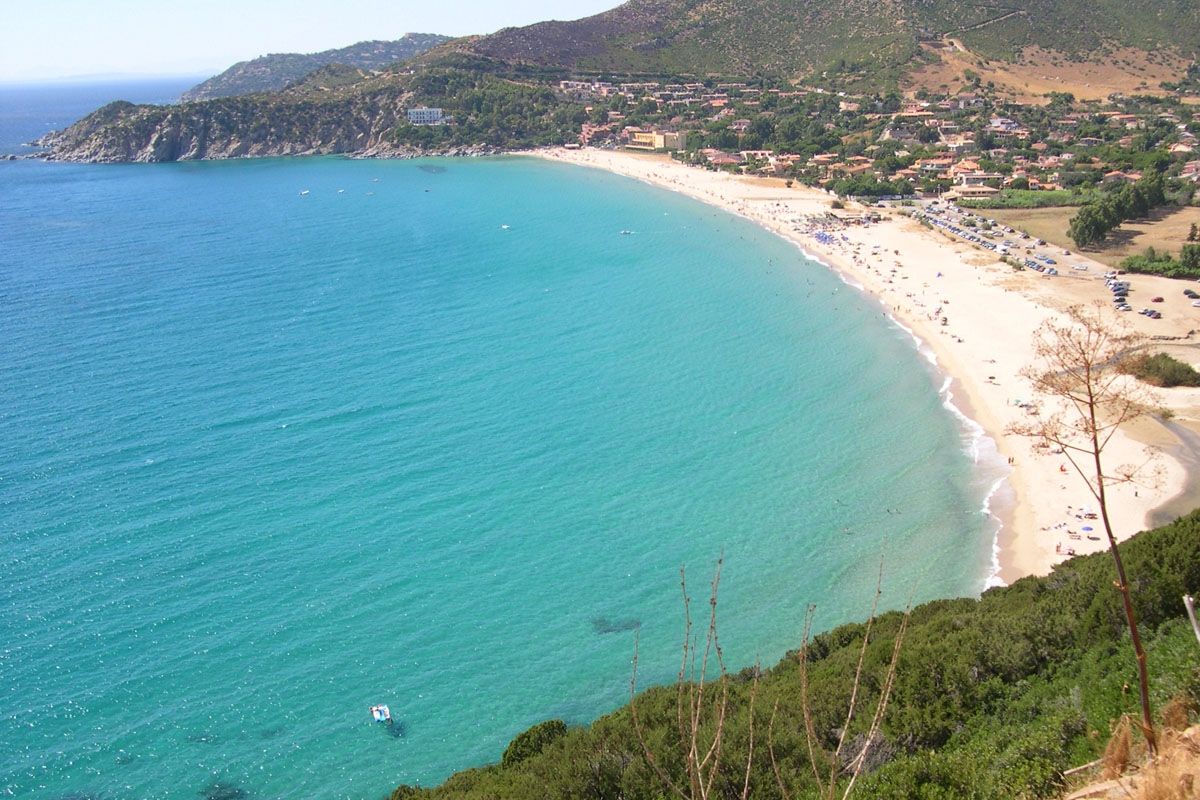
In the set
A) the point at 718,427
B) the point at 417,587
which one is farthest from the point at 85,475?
the point at 718,427

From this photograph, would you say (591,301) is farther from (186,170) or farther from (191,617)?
(186,170)

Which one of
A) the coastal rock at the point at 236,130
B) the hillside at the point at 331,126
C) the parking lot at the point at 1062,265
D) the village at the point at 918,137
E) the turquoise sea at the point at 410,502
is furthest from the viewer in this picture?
the hillside at the point at 331,126

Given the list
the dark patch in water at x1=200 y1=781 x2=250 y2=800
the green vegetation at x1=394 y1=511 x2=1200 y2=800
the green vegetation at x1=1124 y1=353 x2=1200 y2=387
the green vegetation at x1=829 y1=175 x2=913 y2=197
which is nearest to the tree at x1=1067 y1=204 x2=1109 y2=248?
the green vegetation at x1=829 y1=175 x2=913 y2=197

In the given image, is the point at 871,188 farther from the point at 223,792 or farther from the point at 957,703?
the point at 223,792

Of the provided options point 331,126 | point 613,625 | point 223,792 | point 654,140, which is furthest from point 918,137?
point 223,792

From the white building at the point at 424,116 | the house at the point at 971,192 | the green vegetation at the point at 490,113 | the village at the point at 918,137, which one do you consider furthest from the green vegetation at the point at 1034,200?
the white building at the point at 424,116

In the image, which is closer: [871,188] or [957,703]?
[957,703]

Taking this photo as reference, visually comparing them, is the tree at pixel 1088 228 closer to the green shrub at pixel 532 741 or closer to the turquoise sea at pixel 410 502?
the turquoise sea at pixel 410 502
